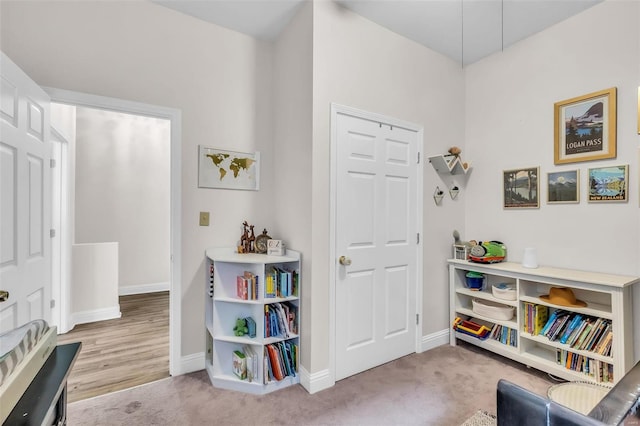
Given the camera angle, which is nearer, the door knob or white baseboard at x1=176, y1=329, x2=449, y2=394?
white baseboard at x1=176, y1=329, x2=449, y2=394

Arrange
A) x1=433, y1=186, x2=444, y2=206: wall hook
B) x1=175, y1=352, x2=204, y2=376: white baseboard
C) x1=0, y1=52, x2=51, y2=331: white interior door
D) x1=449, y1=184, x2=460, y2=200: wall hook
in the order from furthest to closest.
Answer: x1=449, y1=184, x2=460, y2=200: wall hook → x1=433, y1=186, x2=444, y2=206: wall hook → x1=175, y1=352, x2=204, y2=376: white baseboard → x1=0, y1=52, x2=51, y2=331: white interior door

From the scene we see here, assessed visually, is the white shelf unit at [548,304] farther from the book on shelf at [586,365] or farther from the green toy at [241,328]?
the green toy at [241,328]

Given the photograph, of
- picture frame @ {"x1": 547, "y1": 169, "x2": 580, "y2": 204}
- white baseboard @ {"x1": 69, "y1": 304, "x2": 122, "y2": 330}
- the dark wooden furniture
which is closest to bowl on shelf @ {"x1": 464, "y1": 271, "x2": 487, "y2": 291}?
picture frame @ {"x1": 547, "y1": 169, "x2": 580, "y2": 204}

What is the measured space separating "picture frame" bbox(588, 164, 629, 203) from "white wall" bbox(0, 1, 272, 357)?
2.54 metres

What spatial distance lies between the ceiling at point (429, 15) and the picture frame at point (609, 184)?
1.24m

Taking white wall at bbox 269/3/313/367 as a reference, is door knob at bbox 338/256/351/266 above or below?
below

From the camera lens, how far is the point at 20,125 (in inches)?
64.7

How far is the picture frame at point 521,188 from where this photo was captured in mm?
2566

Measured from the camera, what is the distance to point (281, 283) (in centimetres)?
220

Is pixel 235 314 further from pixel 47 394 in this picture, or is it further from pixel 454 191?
pixel 454 191

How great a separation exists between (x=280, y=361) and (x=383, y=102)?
218 cm

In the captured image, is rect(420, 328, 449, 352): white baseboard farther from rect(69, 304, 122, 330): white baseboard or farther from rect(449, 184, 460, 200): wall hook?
rect(69, 304, 122, 330): white baseboard

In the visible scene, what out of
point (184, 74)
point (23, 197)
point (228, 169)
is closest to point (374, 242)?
point (228, 169)

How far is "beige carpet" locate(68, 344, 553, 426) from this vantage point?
1.79m
